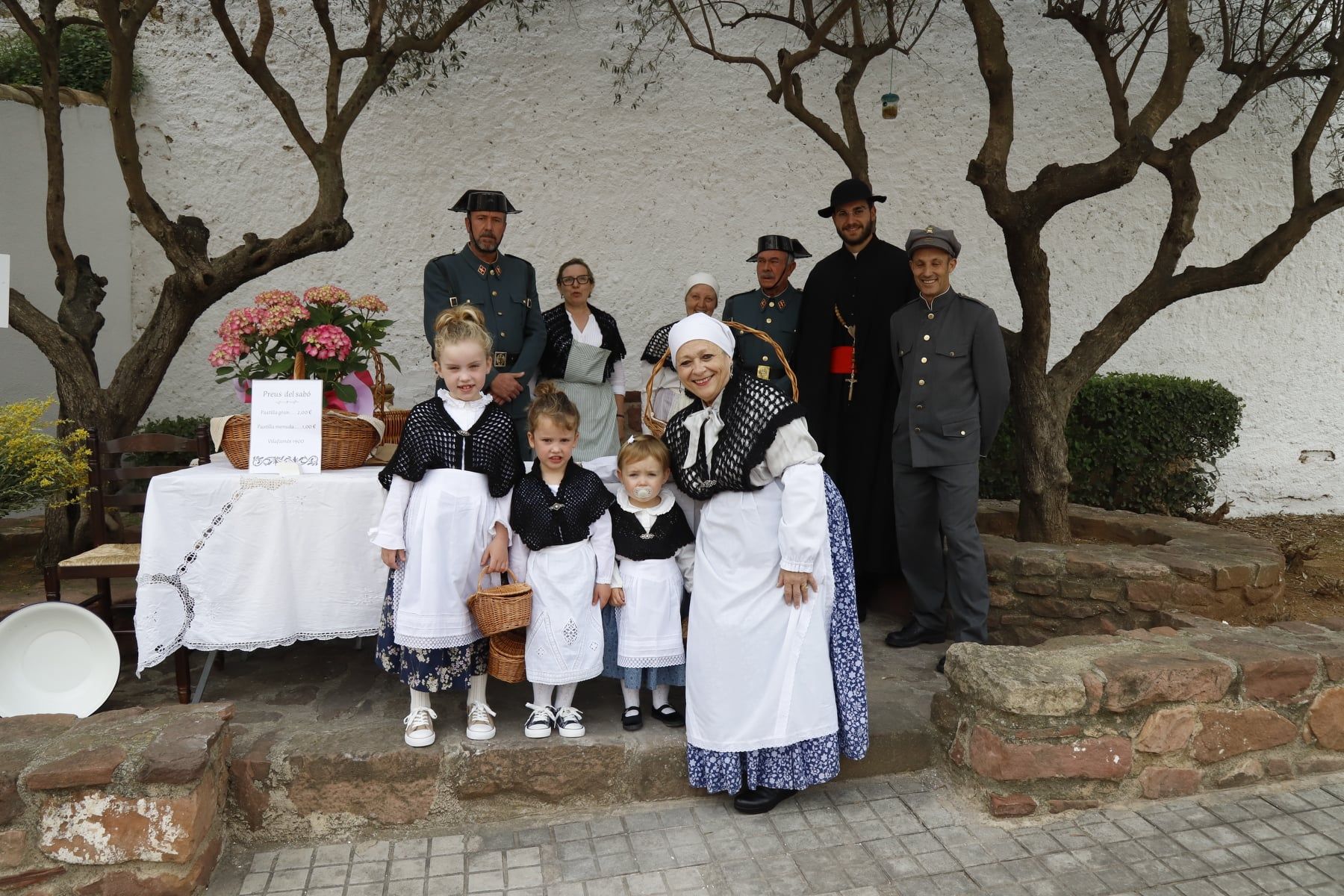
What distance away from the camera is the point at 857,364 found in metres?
4.45

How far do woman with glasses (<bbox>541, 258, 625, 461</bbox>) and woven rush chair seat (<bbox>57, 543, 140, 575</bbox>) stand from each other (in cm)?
193

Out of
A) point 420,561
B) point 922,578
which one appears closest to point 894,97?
point 922,578

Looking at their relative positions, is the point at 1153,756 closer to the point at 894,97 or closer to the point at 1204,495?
the point at 1204,495

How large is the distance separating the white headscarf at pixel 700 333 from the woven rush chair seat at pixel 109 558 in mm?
2113

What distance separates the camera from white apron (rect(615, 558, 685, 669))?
10.3 ft

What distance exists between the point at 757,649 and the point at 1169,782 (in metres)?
1.47

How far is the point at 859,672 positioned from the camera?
3.03 metres

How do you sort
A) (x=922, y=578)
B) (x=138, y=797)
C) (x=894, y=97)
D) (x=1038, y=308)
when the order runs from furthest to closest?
(x=894, y=97) < (x=1038, y=308) < (x=922, y=578) < (x=138, y=797)

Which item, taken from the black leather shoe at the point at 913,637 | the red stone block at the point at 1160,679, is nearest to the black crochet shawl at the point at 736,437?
the red stone block at the point at 1160,679

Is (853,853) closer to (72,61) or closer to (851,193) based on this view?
(851,193)

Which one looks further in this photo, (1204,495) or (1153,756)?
(1204,495)

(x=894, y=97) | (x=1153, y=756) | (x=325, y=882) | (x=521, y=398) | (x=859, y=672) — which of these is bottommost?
(x=325, y=882)

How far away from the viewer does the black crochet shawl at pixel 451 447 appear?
3.09m

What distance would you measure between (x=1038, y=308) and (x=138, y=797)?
4.27 meters
